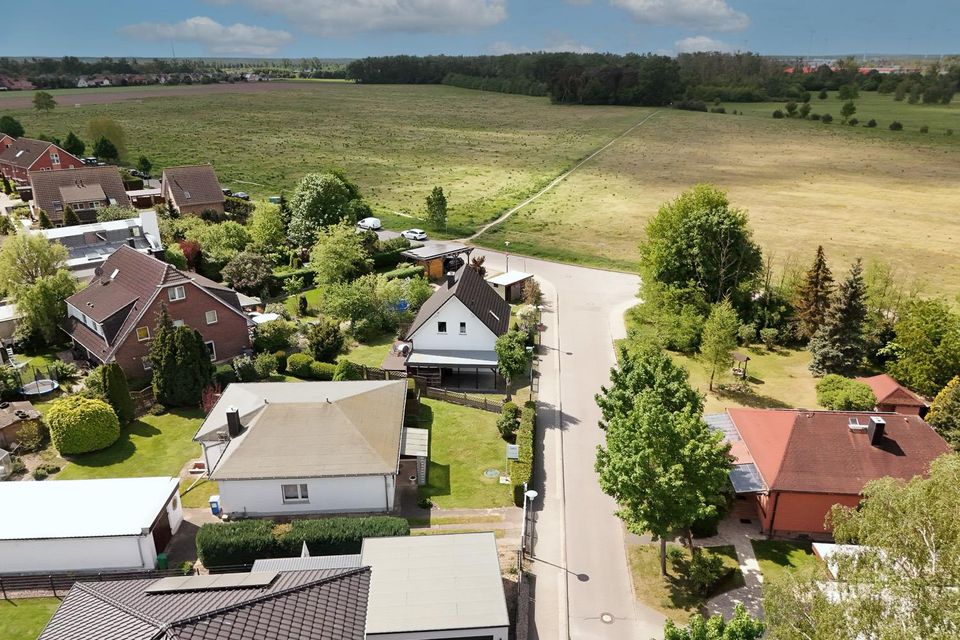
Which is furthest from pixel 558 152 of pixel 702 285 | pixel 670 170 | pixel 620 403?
pixel 620 403

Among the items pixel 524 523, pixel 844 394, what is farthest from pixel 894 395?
pixel 524 523

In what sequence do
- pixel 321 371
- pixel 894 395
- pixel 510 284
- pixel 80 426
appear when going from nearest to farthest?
pixel 80 426 → pixel 894 395 → pixel 321 371 → pixel 510 284

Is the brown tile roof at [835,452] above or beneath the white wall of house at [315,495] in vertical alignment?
above

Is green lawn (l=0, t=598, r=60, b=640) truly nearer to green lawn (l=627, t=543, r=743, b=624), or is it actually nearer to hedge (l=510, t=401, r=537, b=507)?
hedge (l=510, t=401, r=537, b=507)

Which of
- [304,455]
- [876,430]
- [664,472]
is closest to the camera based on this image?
[664,472]

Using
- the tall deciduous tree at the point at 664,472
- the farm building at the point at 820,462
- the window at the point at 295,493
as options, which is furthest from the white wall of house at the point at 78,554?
the farm building at the point at 820,462

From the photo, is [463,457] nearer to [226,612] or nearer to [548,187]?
[226,612]

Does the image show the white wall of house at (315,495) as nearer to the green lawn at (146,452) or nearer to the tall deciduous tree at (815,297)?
the green lawn at (146,452)
